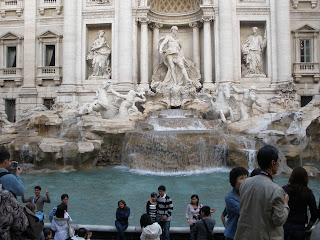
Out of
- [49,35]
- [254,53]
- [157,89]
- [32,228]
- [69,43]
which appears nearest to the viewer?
[32,228]

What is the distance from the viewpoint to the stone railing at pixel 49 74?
2116 cm

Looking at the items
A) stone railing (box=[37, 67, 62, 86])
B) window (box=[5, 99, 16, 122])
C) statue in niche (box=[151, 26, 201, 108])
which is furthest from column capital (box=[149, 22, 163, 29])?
window (box=[5, 99, 16, 122])

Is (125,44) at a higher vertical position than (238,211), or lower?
higher

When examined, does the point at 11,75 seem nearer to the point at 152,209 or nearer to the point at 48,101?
the point at 48,101

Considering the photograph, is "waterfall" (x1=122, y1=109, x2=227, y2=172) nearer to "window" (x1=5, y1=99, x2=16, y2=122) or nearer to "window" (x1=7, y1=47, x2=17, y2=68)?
"window" (x1=5, y1=99, x2=16, y2=122)

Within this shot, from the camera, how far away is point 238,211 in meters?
3.58

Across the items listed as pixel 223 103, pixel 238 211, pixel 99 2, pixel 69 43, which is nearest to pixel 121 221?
pixel 238 211

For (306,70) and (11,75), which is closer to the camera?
(306,70)

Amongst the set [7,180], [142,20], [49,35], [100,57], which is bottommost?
[7,180]

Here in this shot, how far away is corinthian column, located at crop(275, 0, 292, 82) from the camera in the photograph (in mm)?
19031


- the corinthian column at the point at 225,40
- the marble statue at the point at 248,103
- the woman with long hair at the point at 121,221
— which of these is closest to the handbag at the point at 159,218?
the woman with long hair at the point at 121,221

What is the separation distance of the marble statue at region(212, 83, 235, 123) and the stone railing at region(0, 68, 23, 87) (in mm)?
13331

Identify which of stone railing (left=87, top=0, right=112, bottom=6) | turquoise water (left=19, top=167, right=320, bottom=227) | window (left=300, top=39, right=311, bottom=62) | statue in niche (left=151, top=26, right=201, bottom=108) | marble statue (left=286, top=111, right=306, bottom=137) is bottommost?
turquoise water (left=19, top=167, right=320, bottom=227)

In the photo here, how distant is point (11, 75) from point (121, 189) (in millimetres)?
16317
